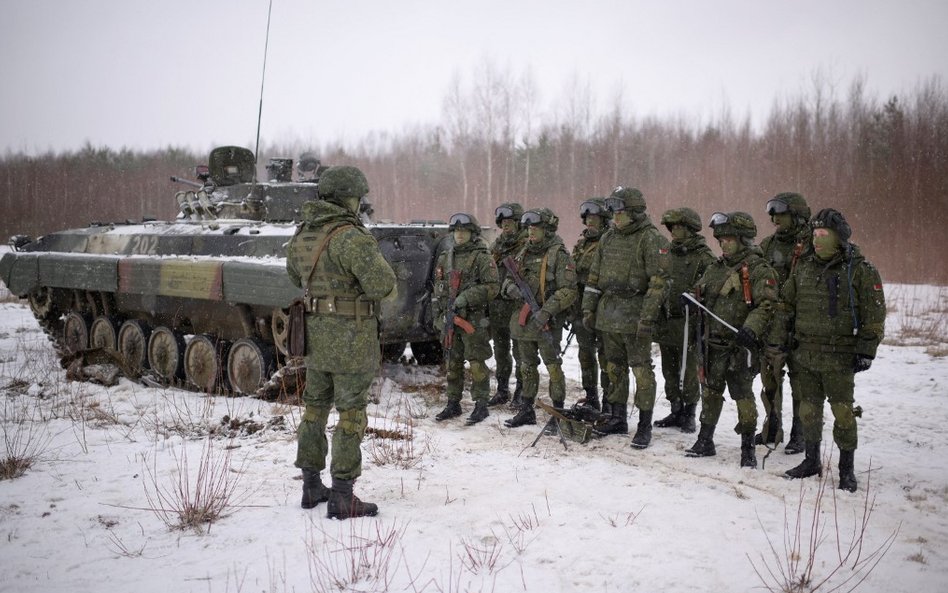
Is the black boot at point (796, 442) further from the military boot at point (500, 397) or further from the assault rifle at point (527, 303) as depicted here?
the military boot at point (500, 397)

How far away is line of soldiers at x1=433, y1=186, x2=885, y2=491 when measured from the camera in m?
5.03

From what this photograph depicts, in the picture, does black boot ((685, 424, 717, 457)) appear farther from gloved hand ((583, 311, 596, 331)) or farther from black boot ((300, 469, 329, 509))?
black boot ((300, 469, 329, 509))

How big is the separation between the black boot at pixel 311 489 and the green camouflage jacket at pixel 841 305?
3.53m

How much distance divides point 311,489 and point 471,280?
3.07 meters

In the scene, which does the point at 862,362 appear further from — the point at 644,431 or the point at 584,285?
the point at 584,285

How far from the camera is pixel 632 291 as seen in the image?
625 cm

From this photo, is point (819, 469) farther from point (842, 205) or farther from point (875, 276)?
point (842, 205)

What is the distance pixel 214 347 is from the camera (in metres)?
8.73

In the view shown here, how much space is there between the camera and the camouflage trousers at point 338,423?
4.42 metres

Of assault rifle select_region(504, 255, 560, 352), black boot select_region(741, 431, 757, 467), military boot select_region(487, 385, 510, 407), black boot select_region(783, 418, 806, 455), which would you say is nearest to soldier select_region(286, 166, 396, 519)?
assault rifle select_region(504, 255, 560, 352)

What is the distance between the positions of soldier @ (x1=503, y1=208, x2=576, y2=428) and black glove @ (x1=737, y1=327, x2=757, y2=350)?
164 cm

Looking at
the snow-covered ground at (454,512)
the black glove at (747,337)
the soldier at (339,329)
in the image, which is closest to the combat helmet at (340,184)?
the soldier at (339,329)

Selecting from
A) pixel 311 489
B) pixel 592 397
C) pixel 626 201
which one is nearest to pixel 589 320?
pixel 592 397

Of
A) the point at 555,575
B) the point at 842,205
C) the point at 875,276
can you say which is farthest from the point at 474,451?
the point at 842,205
